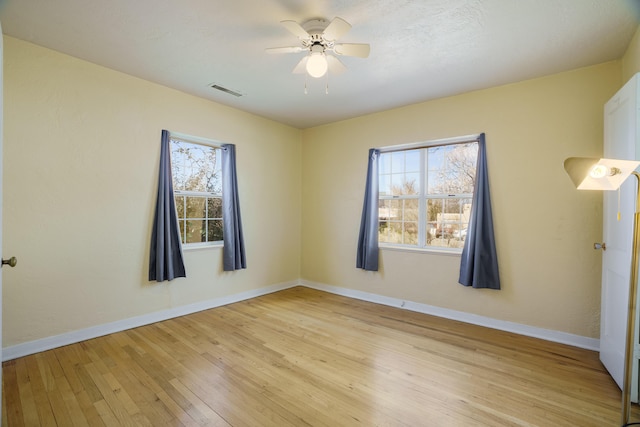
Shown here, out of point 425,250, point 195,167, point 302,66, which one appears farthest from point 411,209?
point 195,167

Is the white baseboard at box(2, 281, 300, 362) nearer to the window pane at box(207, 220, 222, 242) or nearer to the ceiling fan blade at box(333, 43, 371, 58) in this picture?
the window pane at box(207, 220, 222, 242)

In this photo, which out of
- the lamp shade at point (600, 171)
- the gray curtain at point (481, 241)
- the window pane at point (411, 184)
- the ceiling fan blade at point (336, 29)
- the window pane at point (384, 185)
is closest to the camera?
the lamp shade at point (600, 171)

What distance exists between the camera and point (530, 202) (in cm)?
→ 318

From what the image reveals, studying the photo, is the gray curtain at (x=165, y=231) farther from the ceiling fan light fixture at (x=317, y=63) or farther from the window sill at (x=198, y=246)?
the ceiling fan light fixture at (x=317, y=63)

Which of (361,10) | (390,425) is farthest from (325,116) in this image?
(390,425)

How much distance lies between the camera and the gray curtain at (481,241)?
3.33m

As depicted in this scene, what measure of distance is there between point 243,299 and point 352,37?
11.7ft

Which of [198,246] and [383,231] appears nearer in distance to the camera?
[198,246]

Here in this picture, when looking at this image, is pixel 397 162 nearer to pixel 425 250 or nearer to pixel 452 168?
pixel 452 168

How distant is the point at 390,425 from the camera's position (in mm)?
1820

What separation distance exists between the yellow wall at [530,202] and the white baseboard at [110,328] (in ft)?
7.14

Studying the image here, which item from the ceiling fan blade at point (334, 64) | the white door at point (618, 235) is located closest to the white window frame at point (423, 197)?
the white door at point (618, 235)

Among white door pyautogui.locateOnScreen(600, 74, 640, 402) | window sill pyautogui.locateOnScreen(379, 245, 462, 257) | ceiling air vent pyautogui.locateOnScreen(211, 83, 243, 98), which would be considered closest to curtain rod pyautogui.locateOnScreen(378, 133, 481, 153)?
white door pyautogui.locateOnScreen(600, 74, 640, 402)

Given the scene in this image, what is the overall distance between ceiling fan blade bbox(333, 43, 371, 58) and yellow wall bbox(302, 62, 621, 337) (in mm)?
1826
